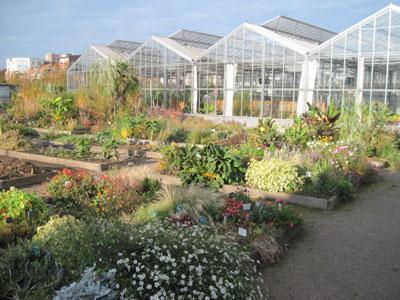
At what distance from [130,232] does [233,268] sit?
918 mm

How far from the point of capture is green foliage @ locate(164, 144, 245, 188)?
23.9ft

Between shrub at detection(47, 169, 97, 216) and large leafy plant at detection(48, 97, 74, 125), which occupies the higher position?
large leafy plant at detection(48, 97, 74, 125)

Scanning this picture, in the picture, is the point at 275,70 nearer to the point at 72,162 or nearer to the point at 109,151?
the point at 109,151

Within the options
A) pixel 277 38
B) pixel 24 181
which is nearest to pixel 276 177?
pixel 24 181

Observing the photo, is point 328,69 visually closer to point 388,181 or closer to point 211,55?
point 211,55

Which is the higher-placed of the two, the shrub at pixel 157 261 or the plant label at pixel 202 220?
the shrub at pixel 157 261

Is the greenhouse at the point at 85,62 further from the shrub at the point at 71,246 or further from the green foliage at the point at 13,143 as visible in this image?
the shrub at the point at 71,246

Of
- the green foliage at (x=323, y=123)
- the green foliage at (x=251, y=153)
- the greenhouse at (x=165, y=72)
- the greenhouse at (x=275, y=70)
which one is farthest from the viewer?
the greenhouse at (x=165, y=72)

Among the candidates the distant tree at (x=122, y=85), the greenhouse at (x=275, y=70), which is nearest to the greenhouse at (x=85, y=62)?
the greenhouse at (x=275, y=70)

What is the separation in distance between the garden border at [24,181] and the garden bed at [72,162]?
125cm

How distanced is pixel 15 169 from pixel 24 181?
452 mm

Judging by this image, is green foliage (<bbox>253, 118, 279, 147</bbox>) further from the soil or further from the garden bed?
the soil

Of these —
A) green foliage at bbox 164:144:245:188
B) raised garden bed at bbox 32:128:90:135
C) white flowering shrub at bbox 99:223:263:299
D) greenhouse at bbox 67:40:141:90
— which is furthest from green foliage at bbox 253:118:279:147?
Answer: greenhouse at bbox 67:40:141:90

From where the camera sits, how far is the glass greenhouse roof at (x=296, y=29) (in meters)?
26.8
